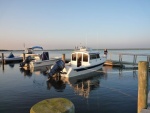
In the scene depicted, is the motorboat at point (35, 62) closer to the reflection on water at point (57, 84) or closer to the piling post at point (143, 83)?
the reflection on water at point (57, 84)

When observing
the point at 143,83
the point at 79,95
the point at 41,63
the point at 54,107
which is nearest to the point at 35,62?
the point at 41,63

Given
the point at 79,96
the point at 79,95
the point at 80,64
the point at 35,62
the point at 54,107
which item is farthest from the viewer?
the point at 35,62

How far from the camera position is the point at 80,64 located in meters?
21.8

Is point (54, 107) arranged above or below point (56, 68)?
above

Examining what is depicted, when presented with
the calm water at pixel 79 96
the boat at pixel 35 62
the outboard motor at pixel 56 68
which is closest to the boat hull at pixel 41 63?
the boat at pixel 35 62

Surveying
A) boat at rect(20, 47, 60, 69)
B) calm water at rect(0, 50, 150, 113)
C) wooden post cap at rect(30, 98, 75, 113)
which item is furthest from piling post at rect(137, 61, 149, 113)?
boat at rect(20, 47, 60, 69)

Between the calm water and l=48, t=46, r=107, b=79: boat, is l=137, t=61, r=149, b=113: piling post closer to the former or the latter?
the calm water

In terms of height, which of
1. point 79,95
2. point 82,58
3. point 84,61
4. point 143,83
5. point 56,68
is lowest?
point 79,95

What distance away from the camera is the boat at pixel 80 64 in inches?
742

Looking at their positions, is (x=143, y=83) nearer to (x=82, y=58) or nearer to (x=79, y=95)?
(x=79, y=95)

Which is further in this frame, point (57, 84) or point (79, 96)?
point (57, 84)

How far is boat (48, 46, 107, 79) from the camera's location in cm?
1884

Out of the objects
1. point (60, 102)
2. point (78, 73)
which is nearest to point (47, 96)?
point (78, 73)

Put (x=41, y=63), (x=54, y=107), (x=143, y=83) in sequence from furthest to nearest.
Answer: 1. (x=41, y=63)
2. (x=143, y=83)
3. (x=54, y=107)
